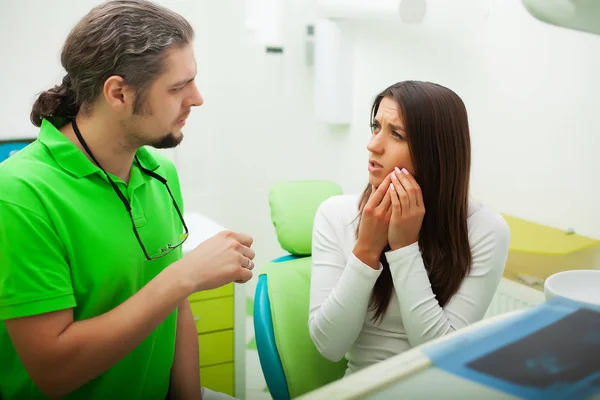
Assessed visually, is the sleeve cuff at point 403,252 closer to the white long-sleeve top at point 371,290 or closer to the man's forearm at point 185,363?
the white long-sleeve top at point 371,290

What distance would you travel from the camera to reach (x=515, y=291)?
5.68 ft

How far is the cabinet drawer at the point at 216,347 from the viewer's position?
203 centimetres

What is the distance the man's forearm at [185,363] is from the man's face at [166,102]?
435mm

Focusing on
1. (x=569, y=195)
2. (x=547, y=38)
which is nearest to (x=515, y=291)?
(x=569, y=195)

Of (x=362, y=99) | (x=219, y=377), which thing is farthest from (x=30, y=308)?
(x=362, y=99)

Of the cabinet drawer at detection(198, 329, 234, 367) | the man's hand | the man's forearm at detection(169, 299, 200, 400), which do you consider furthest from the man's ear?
the cabinet drawer at detection(198, 329, 234, 367)

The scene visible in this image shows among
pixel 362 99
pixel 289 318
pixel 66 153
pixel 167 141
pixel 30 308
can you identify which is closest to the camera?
pixel 30 308

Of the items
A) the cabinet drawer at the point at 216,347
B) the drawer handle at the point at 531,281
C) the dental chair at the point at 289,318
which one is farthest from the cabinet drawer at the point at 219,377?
the drawer handle at the point at 531,281

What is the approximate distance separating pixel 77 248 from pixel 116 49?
36 cm

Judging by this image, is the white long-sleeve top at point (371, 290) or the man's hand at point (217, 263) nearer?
the man's hand at point (217, 263)

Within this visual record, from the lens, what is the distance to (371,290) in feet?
4.06

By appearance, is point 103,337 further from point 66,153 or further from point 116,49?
point 116,49

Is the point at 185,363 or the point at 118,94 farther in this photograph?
the point at 185,363

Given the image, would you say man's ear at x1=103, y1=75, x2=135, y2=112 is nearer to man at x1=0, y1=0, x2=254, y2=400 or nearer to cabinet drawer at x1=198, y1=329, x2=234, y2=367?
man at x1=0, y1=0, x2=254, y2=400
